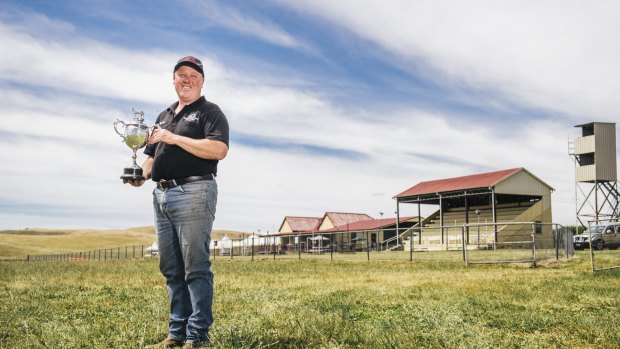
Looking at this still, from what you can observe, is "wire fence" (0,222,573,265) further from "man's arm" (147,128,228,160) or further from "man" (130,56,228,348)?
"man's arm" (147,128,228,160)

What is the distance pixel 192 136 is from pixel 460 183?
3947 centimetres

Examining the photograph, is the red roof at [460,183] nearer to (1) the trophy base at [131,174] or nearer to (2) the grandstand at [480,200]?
(2) the grandstand at [480,200]

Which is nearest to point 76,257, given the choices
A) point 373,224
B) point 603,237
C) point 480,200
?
point 373,224

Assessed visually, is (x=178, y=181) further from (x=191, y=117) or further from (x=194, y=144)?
(x=191, y=117)

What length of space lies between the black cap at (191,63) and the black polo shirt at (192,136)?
251 millimetres

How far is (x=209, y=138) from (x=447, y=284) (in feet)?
21.4

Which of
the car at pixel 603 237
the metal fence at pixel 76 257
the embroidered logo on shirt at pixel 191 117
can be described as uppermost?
the embroidered logo on shirt at pixel 191 117

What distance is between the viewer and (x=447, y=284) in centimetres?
940

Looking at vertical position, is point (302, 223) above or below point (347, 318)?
above

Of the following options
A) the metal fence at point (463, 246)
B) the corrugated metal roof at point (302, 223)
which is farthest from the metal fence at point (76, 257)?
the corrugated metal roof at point (302, 223)

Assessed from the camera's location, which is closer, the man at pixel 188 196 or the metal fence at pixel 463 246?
the man at pixel 188 196

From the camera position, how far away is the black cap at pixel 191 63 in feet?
14.3

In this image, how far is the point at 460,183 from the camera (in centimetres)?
4166

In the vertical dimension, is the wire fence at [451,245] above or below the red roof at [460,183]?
below
